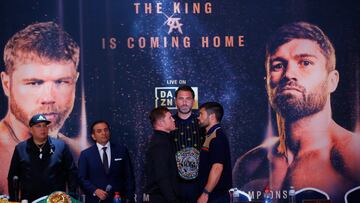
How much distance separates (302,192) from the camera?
26.7 feet

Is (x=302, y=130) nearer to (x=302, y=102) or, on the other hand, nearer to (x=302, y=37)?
(x=302, y=102)

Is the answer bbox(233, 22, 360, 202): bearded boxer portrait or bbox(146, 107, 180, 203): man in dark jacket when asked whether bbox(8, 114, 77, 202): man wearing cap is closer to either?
bbox(146, 107, 180, 203): man in dark jacket

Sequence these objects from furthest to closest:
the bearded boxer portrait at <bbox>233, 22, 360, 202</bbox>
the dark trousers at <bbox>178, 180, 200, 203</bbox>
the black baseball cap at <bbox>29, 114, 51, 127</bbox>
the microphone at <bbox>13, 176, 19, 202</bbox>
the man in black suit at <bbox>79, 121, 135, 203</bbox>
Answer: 1. the bearded boxer portrait at <bbox>233, 22, 360, 202</bbox>
2. the man in black suit at <bbox>79, 121, 135, 203</bbox>
3. the black baseball cap at <bbox>29, 114, 51, 127</bbox>
4. the microphone at <bbox>13, 176, 19, 202</bbox>
5. the dark trousers at <bbox>178, 180, 200, 203</bbox>

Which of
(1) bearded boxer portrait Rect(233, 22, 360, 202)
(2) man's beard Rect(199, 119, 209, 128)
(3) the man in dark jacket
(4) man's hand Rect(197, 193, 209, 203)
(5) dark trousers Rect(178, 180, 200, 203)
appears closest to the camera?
(3) the man in dark jacket

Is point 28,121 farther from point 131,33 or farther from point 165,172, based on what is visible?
point 165,172

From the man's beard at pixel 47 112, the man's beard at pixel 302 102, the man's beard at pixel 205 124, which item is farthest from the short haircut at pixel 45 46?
the man's beard at pixel 302 102

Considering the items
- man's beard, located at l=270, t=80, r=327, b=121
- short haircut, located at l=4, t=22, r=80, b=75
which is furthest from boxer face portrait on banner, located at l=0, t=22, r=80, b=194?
man's beard, located at l=270, t=80, r=327, b=121

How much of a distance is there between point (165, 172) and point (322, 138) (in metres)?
2.23

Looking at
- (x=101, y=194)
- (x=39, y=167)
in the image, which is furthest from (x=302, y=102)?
(x=39, y=167)

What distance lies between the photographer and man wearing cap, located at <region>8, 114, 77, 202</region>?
7383 millimetres

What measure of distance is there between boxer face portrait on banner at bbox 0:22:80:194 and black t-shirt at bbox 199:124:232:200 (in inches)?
76.3

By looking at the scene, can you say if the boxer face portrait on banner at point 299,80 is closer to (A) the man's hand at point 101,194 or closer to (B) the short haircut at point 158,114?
(B) the short haircut at point 158,114

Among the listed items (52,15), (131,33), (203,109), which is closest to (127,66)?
(131,33)

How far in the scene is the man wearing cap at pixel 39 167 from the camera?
7.38 meters
